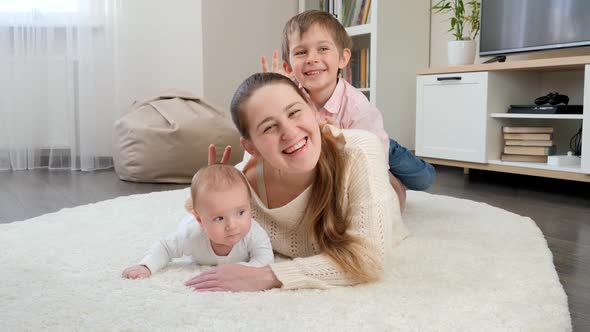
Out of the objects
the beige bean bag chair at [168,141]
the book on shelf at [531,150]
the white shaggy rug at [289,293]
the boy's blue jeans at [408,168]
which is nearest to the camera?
the white shaggy rug at [289,293]

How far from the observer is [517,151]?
309 centimetres

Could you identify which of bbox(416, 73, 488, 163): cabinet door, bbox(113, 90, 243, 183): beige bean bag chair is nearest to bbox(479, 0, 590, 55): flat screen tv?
bbox(416, 73, 488, 163): cabinet door

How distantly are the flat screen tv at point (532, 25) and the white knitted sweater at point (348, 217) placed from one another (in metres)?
1.99

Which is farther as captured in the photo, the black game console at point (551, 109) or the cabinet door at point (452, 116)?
the cabinet door at point (452, 116)

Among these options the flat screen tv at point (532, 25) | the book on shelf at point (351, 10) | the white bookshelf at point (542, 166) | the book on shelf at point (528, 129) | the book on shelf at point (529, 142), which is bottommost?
the white bookshelf at point (542, 166)

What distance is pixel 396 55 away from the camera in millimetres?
3838

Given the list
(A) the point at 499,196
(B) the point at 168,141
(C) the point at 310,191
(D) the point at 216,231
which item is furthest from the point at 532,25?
(D) the point at 216,231

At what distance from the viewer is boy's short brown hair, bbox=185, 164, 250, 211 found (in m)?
1.31

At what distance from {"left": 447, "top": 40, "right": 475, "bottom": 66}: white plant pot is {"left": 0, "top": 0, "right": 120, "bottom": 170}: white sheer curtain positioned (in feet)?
6.87

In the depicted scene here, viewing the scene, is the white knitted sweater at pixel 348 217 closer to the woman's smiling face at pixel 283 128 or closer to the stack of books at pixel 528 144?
the woman's smiling face at pixel 283 128

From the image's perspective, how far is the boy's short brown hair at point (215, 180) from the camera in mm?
1306

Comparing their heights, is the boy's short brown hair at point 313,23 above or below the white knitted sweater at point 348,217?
above

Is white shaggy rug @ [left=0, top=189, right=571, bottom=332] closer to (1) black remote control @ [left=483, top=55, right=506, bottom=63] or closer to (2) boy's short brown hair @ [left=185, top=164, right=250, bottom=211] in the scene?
(2) boy's short brown hair @ [left=185, top=164, right=250, bottom=211]

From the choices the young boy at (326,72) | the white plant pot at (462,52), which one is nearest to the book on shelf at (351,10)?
the white plant pot at (462,52)
